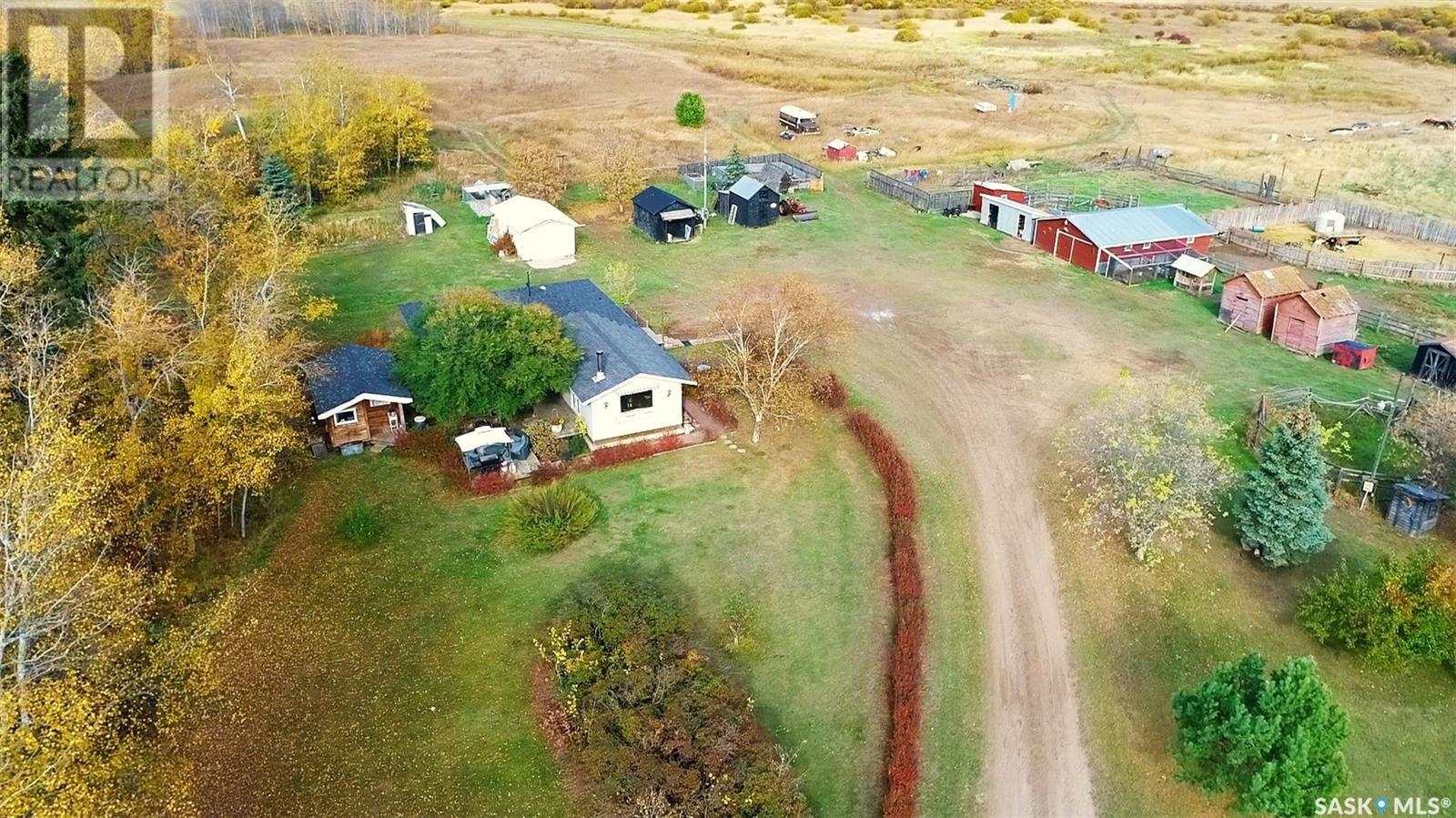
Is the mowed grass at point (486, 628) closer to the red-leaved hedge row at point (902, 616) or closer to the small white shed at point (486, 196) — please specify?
the red-leaved hedge row at point (902, 616)

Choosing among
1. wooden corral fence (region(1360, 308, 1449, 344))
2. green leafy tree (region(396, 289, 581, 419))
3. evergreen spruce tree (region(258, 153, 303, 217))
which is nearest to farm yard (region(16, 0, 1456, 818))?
green leafy tree (region(396, 289, 581, 419))

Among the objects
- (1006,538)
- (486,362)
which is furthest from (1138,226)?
(486,362)

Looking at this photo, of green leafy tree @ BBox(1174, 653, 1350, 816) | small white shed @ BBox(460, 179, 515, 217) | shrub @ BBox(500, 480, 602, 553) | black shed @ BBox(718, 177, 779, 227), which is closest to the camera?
green leafy tree @ BBox(1174, 653, 1350, 816)

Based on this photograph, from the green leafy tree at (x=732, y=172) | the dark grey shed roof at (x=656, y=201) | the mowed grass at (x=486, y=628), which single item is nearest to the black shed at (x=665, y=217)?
the dark grey shed roof at (x=656, y=201)

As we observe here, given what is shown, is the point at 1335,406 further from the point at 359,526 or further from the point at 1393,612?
the point at 359,526

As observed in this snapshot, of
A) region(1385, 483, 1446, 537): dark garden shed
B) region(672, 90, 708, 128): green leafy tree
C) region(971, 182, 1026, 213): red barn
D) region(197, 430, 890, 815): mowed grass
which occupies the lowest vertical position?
region(197, 430, 890, 815): mowed grass

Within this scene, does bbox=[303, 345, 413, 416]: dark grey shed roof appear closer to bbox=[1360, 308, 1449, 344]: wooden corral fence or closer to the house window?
the house window

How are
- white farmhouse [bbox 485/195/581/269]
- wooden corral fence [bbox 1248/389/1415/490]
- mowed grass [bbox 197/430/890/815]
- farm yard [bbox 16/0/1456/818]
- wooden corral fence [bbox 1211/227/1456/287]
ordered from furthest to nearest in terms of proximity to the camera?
1. white farmhouse [bbox 485/195/581/269]
2. wooden corral fence [bbox 1211/227/1456/287]
3. wooden corral fence [bbox 1248/389/1415/490]
4. mowed grass [bbox 197/430/890/815]
5. farm yard [bbox 16/0/1456/818]

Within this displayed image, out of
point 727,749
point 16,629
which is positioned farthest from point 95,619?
point 727,749
